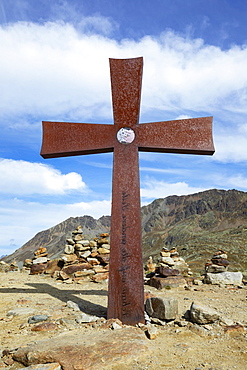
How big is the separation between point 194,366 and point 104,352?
1.15m

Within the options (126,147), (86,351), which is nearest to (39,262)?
(126,147)

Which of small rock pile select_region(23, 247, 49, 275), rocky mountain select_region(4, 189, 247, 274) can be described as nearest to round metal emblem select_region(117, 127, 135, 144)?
small rock pile select_region(23, 247, 49, 275)

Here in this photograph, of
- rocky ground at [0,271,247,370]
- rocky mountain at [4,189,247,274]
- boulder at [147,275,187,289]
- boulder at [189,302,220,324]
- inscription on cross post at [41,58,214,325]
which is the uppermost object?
rocky mountain at [4,189,247,274]

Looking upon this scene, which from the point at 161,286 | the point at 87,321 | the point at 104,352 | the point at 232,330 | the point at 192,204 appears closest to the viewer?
the point at 104,352

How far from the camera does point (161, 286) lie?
10102 mm

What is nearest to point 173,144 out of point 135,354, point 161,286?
point 135,354

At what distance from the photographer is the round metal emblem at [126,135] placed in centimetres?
616

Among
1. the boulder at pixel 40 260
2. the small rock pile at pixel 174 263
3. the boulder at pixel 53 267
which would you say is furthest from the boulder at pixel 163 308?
the boulder at pixel 40 260

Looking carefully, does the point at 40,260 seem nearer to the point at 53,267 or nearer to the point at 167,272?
the point at 53,267

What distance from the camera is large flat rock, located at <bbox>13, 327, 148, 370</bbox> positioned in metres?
3.78

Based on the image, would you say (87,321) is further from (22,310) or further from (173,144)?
(173,144)

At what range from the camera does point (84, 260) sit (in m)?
12.9

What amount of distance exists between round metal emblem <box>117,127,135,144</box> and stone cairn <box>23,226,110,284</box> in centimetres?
685

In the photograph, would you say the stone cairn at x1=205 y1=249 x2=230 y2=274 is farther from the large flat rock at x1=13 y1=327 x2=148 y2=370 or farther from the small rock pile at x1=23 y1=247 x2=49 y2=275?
the large flat rock at x1=13 y1=327 x2=148 y2=370
